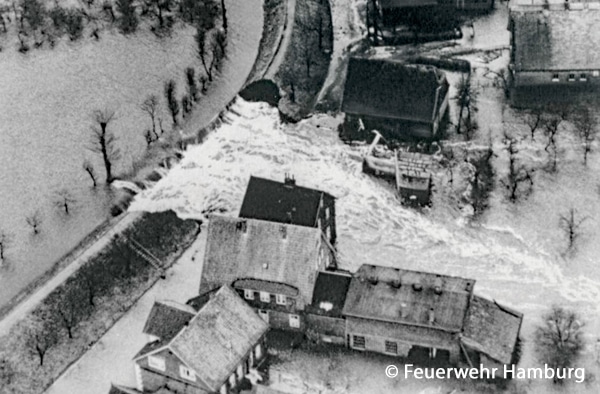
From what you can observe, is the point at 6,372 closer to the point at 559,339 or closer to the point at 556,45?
the point at 559,339

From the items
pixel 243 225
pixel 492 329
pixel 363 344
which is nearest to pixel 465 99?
pixel 492 329

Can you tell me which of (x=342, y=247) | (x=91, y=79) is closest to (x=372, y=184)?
(x=342, y=247)

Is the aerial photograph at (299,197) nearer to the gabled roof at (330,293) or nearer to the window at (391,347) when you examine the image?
the gabled roof at (330,293)

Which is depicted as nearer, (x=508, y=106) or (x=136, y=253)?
(x=136, y=253)

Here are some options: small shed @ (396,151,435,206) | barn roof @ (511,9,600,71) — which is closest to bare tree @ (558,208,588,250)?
small shed @ (396,151,435,206)

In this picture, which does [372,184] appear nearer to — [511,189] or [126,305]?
[511,189]

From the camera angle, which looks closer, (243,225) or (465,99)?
(243,225)
